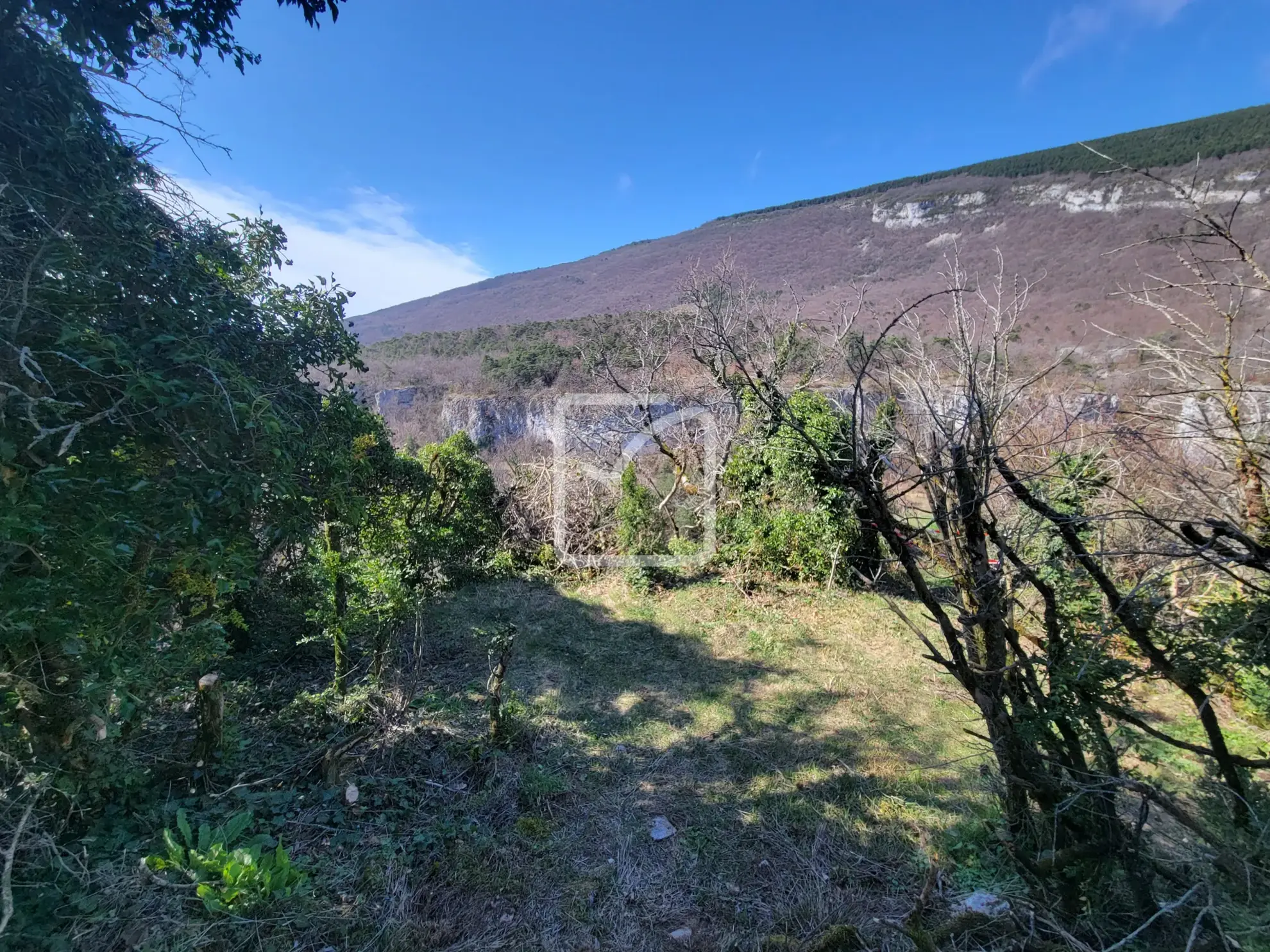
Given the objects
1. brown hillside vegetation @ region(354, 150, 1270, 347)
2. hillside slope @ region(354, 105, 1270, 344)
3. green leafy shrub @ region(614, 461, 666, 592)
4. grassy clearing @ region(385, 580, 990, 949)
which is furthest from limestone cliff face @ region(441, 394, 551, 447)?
grassy clearing @ region(385, 580, 990, 949)

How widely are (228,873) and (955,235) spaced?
1106 centimetres

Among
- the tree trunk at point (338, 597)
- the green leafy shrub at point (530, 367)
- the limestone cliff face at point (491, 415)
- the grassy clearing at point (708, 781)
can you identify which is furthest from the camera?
the green leafy shrub at point (530, 367)

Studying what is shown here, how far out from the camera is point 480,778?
3.45 meters

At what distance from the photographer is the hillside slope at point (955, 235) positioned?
52.9 feet

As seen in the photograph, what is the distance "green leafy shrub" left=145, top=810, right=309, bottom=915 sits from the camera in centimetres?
199

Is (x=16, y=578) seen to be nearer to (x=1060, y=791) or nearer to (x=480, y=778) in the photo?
(x=480, y=778)

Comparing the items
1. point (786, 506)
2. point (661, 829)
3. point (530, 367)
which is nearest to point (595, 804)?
point (661, 829)

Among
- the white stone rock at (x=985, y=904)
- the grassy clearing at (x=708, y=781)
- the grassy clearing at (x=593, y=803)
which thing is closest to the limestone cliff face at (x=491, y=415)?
the grassy clearing at (x=708, y=781)

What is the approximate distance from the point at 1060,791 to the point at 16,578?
13.0ft

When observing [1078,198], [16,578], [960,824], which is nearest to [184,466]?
[16,578]

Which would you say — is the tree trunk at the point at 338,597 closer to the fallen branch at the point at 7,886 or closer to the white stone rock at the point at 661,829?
the fallen branch at the point at 7,886

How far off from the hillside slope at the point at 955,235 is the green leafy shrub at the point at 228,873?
11.7m

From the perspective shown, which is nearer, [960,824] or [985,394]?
[985,394]

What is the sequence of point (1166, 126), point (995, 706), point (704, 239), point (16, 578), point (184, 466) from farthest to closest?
point (704, 239) → point (1166, 126) → point (184, 466) → point (16, 578) → point (995, 706)
